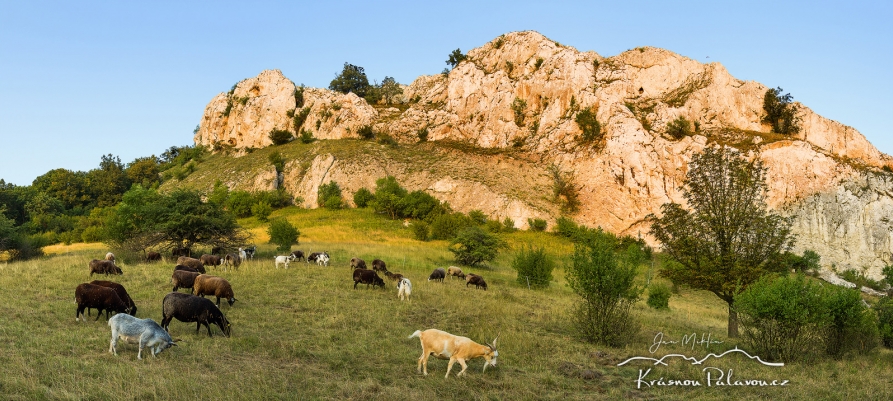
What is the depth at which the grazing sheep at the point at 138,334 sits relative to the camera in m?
10.8

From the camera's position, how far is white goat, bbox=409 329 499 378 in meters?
11.0

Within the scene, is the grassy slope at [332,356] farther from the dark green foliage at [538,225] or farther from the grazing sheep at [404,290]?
the dark green foliage at [538,225]

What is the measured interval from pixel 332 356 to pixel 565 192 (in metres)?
63.6

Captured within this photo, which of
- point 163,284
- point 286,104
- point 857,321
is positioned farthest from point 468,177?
point 857,321

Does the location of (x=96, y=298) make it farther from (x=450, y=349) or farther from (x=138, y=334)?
(x=450, y=349)

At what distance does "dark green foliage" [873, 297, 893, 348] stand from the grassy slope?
5.77 ft

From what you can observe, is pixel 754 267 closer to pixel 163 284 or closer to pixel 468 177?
pixel 163 284

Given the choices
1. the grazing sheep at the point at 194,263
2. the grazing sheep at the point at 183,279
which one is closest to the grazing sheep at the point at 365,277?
the grazing sheep at the point at 183,279

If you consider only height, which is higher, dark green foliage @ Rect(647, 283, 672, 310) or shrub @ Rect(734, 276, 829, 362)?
shrub @ Rect(734, 276, 829, 362)

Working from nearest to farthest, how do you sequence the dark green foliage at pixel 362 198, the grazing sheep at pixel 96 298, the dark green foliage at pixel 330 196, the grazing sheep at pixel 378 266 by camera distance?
the grazing sheep at pixel 96 298, the grazing sheep at pixel 378 266, the dark green foliage at pixel 330 196, the dark green foliage at pixel 362 198

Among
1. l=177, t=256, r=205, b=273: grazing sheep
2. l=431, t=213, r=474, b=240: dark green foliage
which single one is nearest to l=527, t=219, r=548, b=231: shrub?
l=431, t=213, r=474, b=240: dark green foliage

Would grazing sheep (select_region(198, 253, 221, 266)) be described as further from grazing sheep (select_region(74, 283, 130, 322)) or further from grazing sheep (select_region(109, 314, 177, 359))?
grazing sheep (select_region(109, 314, 177, 359))

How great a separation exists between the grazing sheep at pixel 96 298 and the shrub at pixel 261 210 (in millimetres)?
55124

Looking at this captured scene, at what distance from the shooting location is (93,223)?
6856cm
